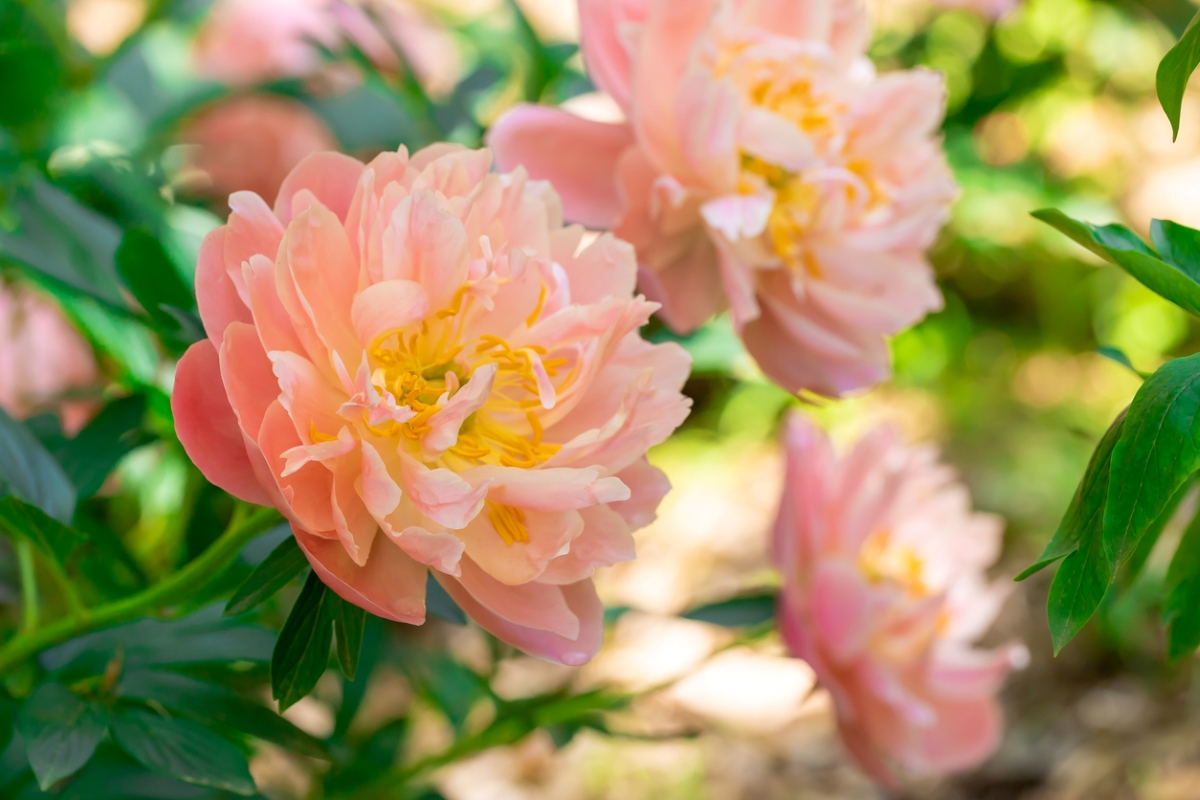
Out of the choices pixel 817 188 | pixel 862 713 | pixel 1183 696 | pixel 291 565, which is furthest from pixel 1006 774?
pixel 291 565

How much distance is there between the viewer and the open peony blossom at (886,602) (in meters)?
0.56

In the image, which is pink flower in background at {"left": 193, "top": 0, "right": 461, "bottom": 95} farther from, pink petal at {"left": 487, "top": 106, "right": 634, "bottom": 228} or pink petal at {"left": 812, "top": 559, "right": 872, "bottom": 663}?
pink petal at {"left": 812, "top": 559, "right": 872, "bottom": 663}

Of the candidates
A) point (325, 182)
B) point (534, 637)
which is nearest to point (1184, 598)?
point (534, 637)

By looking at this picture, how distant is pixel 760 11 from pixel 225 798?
0.46 m

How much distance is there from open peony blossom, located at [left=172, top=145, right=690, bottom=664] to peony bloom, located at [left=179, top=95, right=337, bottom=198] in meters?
0.48

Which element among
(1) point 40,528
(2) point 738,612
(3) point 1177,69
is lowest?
(2) point 738,612

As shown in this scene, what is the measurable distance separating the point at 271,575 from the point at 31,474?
140mm

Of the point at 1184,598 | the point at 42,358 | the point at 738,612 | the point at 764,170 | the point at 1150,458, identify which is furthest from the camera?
the point at 42,358

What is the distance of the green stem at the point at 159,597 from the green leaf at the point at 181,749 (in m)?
0.04

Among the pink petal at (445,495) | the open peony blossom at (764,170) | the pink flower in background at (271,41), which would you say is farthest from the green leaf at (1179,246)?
the pink flower in background at (271,41)

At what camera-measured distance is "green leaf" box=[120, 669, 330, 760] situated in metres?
0.37

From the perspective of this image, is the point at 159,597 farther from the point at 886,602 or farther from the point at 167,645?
the point at 886,602

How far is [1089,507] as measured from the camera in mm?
285

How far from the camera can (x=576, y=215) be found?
45 centimetres
